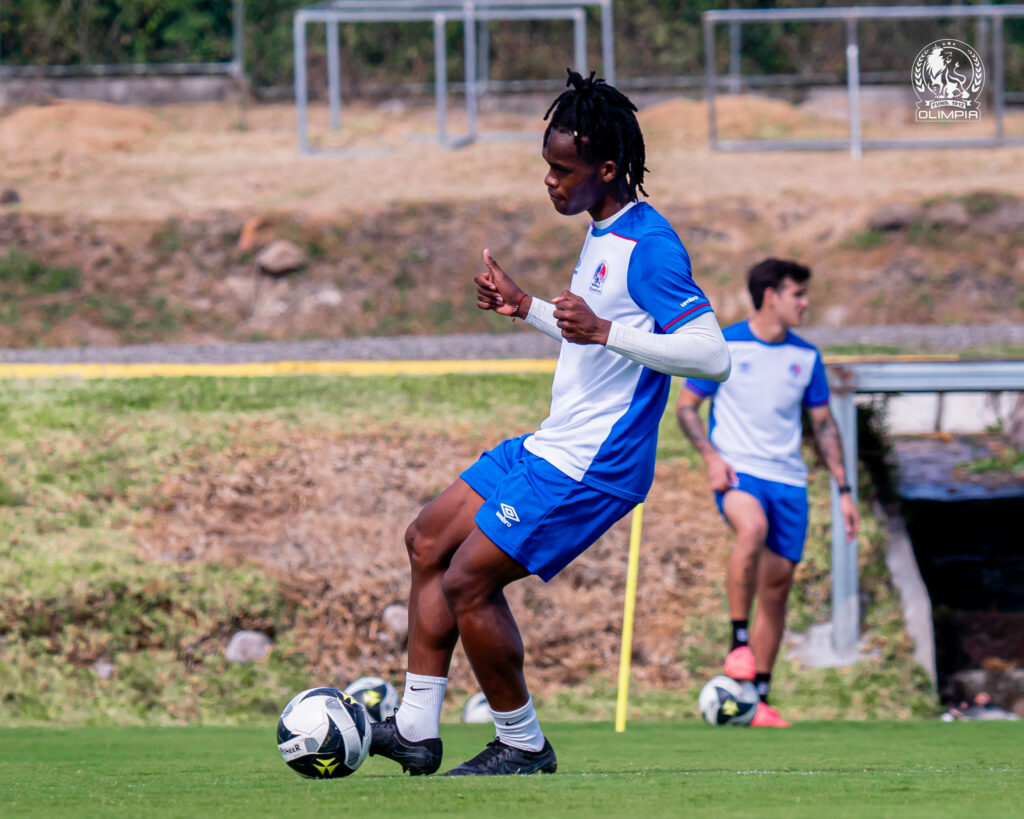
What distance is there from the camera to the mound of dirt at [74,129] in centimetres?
2366

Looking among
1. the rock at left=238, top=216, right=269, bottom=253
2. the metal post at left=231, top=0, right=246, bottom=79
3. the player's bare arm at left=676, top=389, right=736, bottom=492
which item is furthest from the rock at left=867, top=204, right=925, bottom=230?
the player's bare arm at left=676, top=389, right=736, bottom=492

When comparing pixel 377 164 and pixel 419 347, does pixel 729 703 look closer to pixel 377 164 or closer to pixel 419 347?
pixel 419 347

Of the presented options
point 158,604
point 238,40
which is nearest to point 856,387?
point 158,604

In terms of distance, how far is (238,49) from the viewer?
25625mm

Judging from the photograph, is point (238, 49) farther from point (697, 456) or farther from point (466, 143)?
point (697, 456)

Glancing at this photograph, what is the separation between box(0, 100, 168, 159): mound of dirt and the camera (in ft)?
77.6

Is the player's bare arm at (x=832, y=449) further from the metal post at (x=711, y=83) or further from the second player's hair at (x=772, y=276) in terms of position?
the metal post at (x=711, y=83)

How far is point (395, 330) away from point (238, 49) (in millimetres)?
9245

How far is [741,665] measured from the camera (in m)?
7.93

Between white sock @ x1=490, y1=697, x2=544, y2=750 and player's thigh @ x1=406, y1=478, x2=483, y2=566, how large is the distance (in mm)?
526

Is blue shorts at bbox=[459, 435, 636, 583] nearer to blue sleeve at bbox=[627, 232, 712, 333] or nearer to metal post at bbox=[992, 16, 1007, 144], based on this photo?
blue sleeve at bbox=[627, 232, 712, 333]

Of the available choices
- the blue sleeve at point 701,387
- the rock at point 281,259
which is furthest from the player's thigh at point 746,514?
the rock at point 281,259

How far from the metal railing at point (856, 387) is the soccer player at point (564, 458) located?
481cm

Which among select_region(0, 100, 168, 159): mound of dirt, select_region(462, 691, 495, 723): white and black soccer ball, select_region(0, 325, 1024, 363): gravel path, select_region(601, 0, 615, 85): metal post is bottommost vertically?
select_region(462, 691, 495, 723): white and black soccer ball
